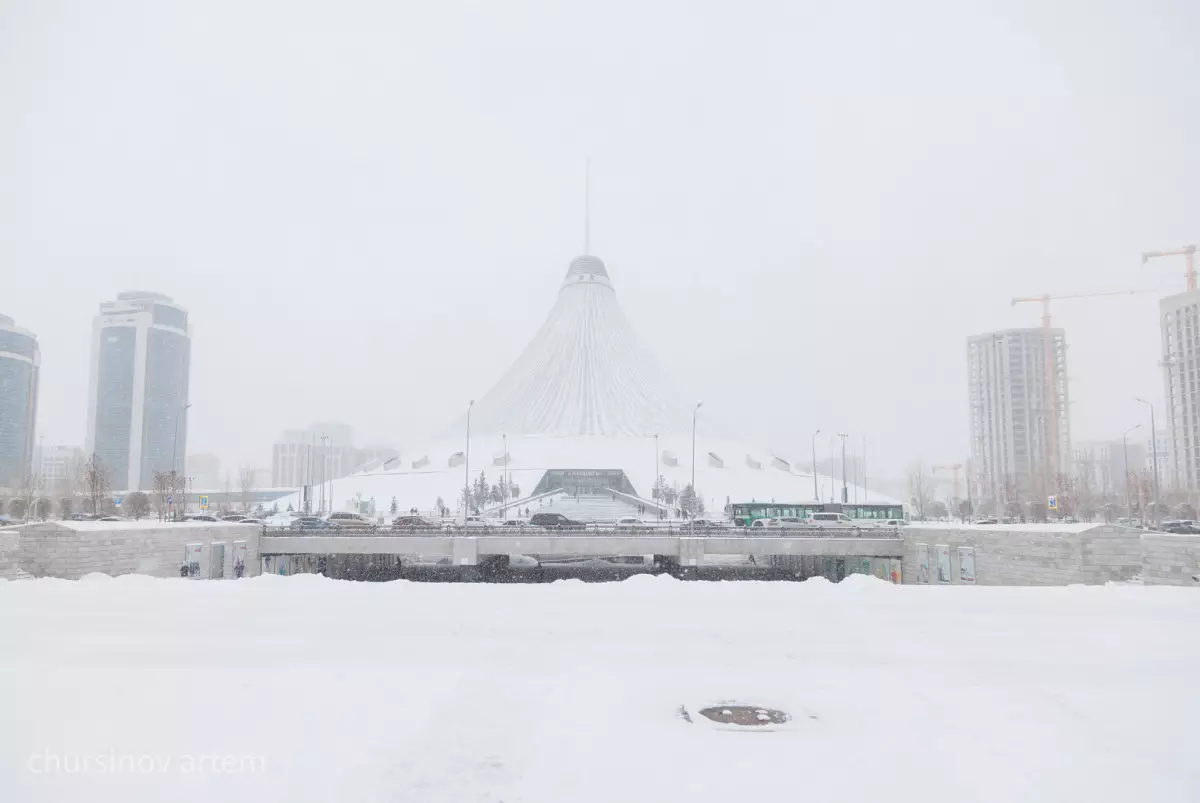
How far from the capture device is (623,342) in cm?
8656

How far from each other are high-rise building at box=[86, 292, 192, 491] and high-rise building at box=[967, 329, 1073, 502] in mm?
108065

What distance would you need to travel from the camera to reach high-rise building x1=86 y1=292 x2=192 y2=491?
112 metres

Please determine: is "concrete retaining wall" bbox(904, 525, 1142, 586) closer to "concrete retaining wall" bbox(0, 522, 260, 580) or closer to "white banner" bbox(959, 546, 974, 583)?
"white banner" bbox(959, 546, 974, 583)

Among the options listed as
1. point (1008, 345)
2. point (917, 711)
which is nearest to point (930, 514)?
point (1008, 345)

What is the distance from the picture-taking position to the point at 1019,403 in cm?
9231

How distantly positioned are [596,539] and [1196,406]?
60.2 meters

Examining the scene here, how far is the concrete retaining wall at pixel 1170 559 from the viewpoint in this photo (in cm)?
1650

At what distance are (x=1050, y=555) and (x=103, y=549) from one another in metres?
23.0

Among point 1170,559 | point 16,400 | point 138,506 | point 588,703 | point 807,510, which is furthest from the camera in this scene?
point 16,400

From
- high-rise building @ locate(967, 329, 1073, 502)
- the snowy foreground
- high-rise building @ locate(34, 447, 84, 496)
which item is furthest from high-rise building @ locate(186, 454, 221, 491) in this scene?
the snowy foreground

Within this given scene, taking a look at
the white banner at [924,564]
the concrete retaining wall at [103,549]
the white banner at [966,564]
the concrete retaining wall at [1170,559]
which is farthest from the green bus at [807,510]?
the concrete retaining wall at [103,549]

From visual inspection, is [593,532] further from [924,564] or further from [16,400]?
[16,400]

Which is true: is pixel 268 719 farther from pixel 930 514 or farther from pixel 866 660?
pixel 930 514

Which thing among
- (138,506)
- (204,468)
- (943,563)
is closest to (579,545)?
(943,563)
